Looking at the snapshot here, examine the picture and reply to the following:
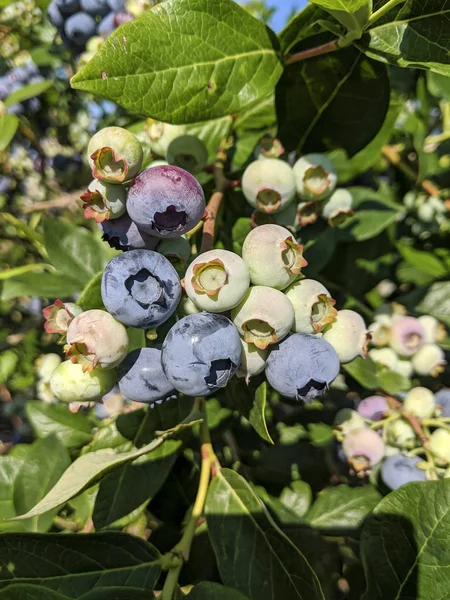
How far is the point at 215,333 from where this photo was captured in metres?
0.80

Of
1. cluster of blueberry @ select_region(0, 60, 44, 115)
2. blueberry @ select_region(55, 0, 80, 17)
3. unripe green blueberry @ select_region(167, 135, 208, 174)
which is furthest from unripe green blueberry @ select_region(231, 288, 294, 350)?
cluster of blueberry @ select_region(0, 60, 44, 115)

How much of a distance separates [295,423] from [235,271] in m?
1.19

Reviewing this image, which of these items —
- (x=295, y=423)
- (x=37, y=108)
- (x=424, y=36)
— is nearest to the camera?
(x=424, y=36)

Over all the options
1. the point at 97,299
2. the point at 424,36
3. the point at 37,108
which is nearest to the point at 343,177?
the point at 424,36

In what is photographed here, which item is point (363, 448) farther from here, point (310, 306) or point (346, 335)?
point (310, 306)

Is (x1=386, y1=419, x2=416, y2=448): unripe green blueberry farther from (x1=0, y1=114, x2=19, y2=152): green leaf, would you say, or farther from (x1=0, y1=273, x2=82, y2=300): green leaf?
(x1=0, y1=114, x2=19, y2=152): green leaf

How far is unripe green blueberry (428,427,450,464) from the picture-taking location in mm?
1300

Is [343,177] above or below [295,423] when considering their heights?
above

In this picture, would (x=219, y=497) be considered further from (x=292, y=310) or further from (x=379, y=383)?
(x=379, y=383)

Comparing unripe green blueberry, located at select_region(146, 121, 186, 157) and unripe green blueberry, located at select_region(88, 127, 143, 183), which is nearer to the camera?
unripe green blueberry, located at select_region(88, 127, 143, 183)

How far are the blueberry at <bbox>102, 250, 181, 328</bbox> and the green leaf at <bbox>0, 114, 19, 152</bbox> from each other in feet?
3.95

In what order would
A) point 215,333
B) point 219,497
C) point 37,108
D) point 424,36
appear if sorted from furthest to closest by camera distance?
point 37,108
point 219,497
point 424,36
point 215,333

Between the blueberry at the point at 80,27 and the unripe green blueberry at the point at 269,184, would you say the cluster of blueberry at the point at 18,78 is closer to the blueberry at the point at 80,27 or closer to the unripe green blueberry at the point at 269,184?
the blueberry at the point at 80,27

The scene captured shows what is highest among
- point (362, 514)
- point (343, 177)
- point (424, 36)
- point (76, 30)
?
point (76, 30)
